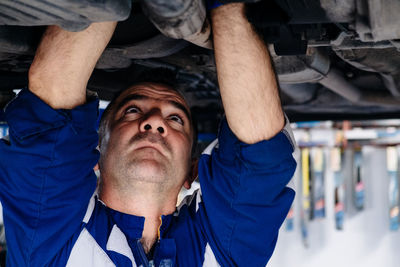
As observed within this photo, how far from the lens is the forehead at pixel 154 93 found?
1.38m

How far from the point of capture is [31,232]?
1045mm

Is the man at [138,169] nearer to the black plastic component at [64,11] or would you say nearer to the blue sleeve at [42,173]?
the blue sleeve at [42,173]

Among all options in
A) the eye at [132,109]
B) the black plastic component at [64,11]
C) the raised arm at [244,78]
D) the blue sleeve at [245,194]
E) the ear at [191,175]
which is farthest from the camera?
the ear at [191,175]

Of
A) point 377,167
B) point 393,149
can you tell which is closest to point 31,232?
point 393,149

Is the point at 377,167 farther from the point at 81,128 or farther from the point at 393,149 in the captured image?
the point at 81,128

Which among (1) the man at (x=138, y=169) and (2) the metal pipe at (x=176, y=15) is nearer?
(2) the metal pipe at (x=176, y=15)

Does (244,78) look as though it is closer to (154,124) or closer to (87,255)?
(154,124)

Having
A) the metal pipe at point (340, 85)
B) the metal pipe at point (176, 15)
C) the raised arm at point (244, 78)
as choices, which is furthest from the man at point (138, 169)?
the metal pipe at point (340, 85)

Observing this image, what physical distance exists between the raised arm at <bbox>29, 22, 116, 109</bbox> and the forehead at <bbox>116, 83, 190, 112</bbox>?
373mm

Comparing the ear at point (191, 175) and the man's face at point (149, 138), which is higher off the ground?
the man's face at point (149, 138)

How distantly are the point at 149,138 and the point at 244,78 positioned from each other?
36cm

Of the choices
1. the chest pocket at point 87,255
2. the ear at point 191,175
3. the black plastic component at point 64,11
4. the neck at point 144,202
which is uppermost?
the black plastic component at point 64,11

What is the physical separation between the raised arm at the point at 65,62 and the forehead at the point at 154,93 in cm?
37

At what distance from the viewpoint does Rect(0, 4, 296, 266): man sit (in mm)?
970
